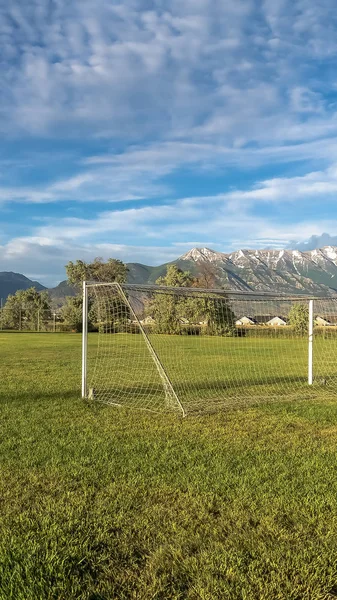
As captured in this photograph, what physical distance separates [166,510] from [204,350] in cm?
1686

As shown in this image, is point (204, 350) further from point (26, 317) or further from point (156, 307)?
point (26, 317)

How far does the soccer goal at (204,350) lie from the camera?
8.56 m

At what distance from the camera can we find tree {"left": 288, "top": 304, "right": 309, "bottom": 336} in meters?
14.1

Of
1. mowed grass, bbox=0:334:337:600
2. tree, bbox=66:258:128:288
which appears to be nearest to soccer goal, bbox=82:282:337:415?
mowed grass, bbox=0:334:337:600

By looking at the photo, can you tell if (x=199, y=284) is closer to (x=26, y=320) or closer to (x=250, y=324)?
(x=26, y=320)

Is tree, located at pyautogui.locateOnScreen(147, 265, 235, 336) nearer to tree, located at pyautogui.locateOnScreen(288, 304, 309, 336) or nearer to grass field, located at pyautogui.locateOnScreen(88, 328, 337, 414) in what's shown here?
grass field, located at pyautogui.locateOnScreen(88, 328, 337, 414)

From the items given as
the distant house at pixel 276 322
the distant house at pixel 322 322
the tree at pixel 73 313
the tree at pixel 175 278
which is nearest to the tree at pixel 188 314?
the distant house at pixel 276 322

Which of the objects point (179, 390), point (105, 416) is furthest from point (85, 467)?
point (179, 390)

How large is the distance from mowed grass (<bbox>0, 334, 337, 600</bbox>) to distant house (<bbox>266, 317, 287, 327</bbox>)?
8.96 metres

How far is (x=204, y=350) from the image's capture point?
20.3 m

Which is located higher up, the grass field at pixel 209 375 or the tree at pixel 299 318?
the tree at pixel 299 318

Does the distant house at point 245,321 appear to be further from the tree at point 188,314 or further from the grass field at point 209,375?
the grass field at point 209,375

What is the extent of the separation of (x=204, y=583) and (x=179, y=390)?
7.27 m

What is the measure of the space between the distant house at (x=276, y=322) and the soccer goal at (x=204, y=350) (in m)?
0.05
